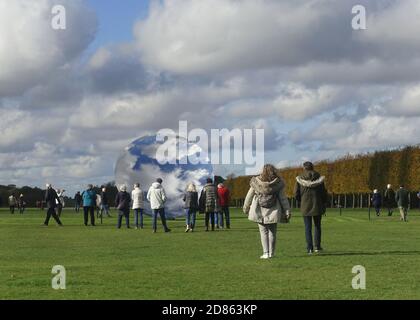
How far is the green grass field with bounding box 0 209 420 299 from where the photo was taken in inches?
439

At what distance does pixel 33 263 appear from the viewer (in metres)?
15.8

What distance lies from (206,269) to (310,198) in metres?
4.00

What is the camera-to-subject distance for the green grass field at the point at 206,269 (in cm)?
1115

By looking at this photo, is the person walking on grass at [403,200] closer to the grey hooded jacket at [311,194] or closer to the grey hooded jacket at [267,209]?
the grey hooded jacket at [311,194]

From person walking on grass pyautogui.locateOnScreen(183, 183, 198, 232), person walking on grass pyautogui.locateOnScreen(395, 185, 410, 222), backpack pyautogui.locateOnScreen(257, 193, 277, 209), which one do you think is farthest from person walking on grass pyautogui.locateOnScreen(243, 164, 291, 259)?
person walking on grass pyautogui.locateOnScreen(395, 185, 410, 222)

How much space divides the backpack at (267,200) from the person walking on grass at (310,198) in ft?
3.86

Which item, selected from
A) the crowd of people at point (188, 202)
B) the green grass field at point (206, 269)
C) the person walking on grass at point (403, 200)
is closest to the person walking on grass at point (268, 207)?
the green grass field at point (206, 269)

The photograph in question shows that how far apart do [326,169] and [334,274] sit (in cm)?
6831

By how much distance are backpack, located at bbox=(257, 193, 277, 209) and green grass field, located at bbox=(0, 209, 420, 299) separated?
109 cm

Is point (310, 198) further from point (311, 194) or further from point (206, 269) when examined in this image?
point (206, 269)

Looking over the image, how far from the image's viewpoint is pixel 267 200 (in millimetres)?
16250
